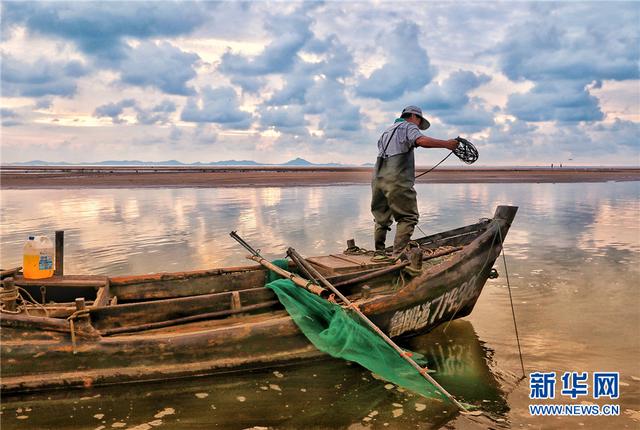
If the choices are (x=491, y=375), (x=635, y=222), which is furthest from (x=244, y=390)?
(x=635, y=222)

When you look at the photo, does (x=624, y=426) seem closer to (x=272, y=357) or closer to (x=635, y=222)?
(x=272, y=357)

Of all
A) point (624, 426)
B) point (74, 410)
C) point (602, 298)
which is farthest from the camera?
point (602, 298)

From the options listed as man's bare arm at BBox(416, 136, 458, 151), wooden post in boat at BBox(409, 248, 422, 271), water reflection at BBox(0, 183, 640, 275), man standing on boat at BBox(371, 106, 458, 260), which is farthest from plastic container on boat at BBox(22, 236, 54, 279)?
man's bare arm at BBox(416, 136, 458, 151)

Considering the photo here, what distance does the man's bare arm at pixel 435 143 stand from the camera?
268 inches

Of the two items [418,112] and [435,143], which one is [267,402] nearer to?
[435,143]

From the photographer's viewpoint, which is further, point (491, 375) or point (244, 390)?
point (491, 375)

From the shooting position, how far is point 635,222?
17062mm

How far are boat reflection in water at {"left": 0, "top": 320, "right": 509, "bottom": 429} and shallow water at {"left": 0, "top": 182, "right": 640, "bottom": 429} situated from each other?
1 cm

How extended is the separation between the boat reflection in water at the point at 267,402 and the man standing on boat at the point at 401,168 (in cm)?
213

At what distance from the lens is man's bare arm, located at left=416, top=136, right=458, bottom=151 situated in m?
6.81

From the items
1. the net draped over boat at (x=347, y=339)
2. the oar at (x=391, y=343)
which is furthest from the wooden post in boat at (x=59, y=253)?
the oar at (x=391, y=343)

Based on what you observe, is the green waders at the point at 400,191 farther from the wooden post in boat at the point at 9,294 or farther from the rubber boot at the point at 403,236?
the wooden post in boat at the point at 9,294

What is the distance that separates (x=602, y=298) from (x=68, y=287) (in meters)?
8.01

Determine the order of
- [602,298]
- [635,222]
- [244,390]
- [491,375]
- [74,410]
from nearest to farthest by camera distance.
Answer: [74,410]
[244,390]
[491,375]
[602,298]
[635,222]
